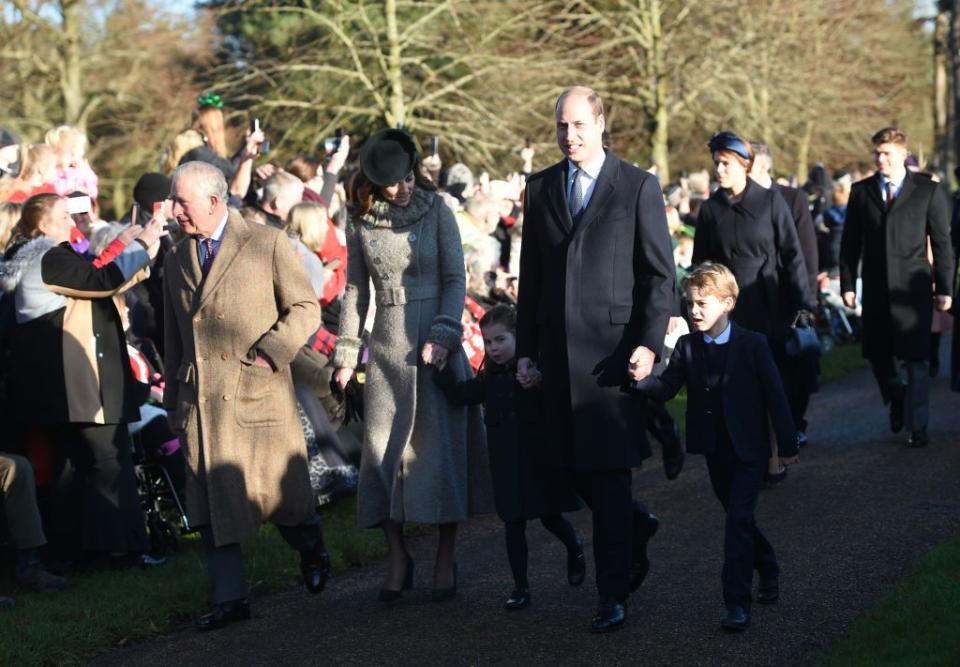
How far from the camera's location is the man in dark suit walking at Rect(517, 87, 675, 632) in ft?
20.5

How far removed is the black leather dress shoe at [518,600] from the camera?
6.77m

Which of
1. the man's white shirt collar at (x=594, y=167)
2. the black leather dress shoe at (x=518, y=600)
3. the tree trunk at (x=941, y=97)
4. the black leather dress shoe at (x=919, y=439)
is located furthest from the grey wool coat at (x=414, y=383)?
the tree trunk at (x=941, y=97)

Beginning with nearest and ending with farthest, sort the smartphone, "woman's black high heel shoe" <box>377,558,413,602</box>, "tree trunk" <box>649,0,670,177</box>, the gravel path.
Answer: the gravel path
"woman's black high heel shoe" <box>377,558,413,602</box>
the smartphone
"tree trunk" <box>649,0,670,177</box>

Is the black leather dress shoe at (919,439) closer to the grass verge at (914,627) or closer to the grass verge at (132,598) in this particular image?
the grass verge at (914,627)

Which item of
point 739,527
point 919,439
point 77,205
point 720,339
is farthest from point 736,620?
point 919,439

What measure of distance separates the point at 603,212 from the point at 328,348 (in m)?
4.01

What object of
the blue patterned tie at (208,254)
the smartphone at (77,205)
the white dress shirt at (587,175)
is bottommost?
the blue patterned tie at (208,254)

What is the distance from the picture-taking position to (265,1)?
24422 millimetres

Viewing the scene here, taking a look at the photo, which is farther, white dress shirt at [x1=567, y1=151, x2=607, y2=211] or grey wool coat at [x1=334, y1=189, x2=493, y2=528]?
grey wool coat at [x1=334, y1=189, x2=493, y2=528]

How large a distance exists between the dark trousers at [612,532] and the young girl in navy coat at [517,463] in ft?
1.35

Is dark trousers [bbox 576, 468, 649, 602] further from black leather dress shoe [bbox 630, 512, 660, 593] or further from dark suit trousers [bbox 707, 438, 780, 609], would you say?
dark suit trousers [bbox 707, 438, 780, 609]

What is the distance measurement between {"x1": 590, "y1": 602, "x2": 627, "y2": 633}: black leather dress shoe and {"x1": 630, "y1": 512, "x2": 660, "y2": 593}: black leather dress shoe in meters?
0.41

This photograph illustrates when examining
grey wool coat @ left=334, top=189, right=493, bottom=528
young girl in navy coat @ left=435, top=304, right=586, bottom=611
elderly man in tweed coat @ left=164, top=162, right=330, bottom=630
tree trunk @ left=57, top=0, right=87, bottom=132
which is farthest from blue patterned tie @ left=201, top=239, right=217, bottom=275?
tree trunk @ left=57, top=0, right=87, bottom=132

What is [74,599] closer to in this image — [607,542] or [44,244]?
[44,244]
